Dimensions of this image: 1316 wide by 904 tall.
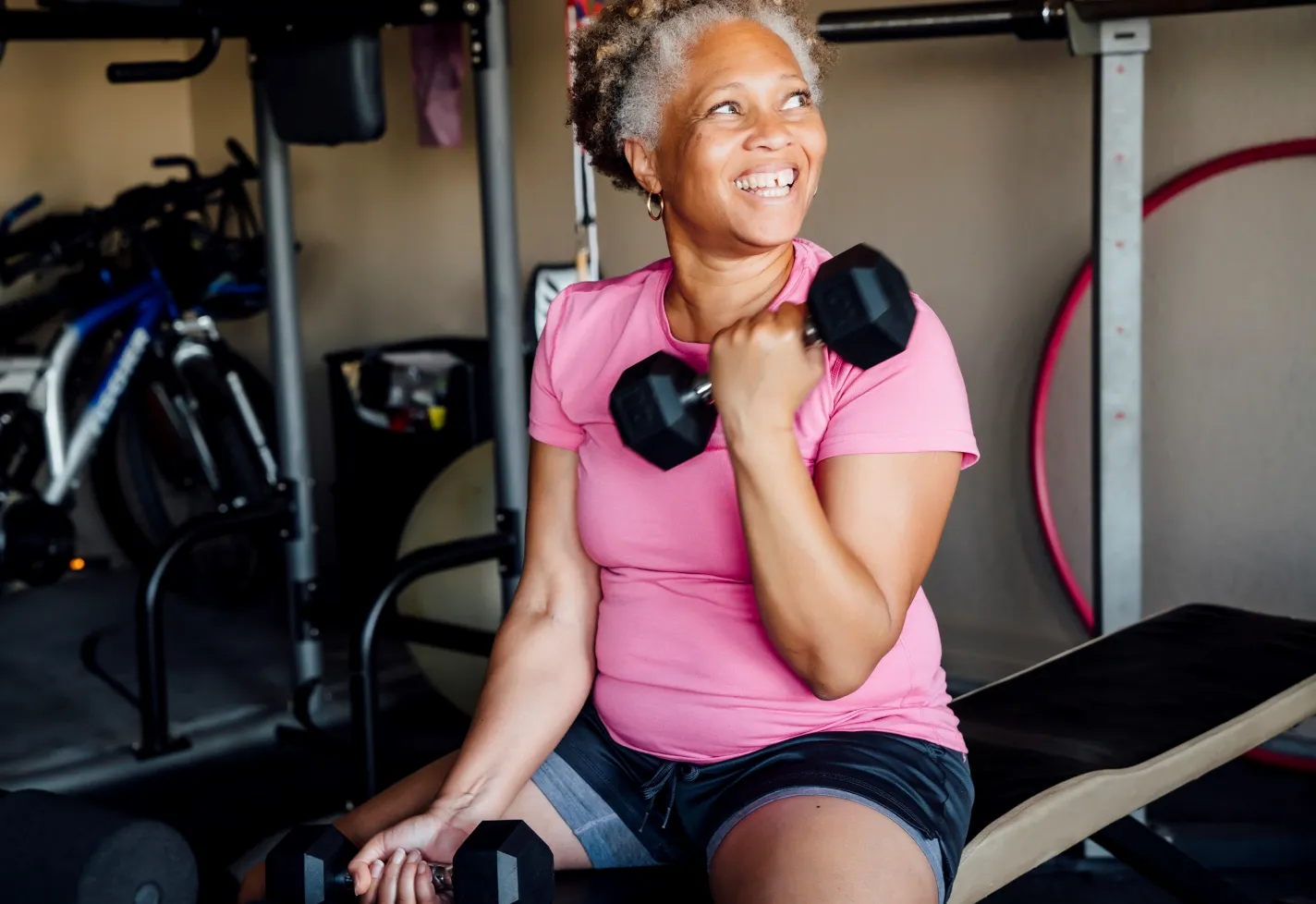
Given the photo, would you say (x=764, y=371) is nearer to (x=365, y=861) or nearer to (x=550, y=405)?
(x=550, y=405)

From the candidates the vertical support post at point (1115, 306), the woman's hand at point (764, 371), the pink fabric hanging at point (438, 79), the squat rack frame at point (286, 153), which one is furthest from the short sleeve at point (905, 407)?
the pink fabric hanging at point (438, 79)

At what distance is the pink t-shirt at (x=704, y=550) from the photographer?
48.7 inches

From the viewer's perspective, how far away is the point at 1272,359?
8.26 feet

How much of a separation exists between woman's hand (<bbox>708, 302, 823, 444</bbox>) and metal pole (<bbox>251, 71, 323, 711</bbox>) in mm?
1940

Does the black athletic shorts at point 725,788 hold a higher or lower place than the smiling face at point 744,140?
lower

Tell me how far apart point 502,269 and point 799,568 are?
1.49 metres

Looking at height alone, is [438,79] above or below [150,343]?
above

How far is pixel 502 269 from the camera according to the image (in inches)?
98.9

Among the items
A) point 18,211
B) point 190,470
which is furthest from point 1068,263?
point 18,211

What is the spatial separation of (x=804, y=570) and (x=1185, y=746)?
0.72 metres

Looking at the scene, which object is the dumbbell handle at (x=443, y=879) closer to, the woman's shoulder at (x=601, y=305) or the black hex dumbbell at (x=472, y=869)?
the black hex dumbbell at (x=472, y=869)

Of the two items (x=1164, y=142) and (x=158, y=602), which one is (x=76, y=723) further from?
(x=1164, y=142)

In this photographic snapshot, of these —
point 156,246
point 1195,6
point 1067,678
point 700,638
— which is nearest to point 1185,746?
point 1067,678

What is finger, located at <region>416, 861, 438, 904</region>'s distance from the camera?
1253 millimetres
